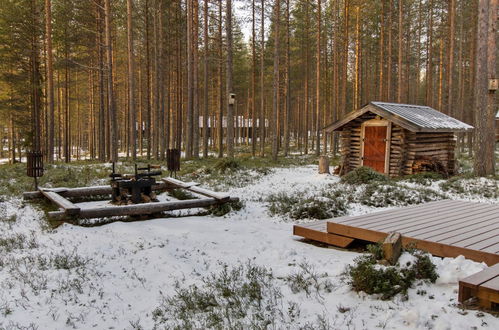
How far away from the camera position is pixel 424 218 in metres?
7.47

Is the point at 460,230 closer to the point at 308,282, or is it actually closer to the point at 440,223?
the point at 440,223

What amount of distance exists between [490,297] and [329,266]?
2448 mm

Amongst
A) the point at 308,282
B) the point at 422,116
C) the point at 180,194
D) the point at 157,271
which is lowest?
the point at 157,271

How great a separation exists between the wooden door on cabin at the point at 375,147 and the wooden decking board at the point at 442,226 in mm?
11019

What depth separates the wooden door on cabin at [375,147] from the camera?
1850cm

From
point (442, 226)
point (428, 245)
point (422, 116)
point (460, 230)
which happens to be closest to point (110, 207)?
point (428, 245)

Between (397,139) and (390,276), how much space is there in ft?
47.2

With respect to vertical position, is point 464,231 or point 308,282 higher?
point 464,231

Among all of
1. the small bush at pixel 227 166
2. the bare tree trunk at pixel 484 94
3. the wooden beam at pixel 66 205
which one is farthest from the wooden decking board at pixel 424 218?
the small bush at pixel 227 166

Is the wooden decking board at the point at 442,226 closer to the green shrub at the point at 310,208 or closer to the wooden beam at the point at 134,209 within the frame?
the green shrub at the point at 310,208

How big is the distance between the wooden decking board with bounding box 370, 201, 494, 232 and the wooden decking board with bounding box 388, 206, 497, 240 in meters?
0.02

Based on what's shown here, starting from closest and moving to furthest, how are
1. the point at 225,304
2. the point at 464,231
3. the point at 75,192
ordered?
the point at 225,304, the point at 464,231, the point at 75,192

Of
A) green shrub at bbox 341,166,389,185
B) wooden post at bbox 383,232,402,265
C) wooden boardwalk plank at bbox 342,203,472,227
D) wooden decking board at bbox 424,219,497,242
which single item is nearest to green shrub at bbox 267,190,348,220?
wooden boardwalk plank at bbox 342,203,472,227

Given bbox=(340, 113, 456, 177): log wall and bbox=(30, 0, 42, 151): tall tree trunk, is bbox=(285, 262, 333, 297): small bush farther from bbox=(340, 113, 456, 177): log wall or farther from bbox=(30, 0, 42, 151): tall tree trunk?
bbox=(30, 0, 42, 151): tall tree trunk
